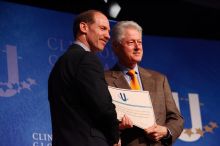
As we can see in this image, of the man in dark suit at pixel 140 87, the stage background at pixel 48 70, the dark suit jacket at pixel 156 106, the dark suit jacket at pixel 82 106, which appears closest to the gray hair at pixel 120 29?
the man in dark suit at pixel 140 87

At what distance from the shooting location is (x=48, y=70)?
3.85m

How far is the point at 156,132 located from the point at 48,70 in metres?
1.42

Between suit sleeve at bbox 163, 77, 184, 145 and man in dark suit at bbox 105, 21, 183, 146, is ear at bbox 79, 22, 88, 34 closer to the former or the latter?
man in dark suit at bbox 105, 21, 183, 146

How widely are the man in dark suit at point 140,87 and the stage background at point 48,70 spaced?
0.96 m

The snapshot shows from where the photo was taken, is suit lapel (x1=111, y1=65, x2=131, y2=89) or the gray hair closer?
suit lapel (x1=111, y1=65, x2=131, y2=89)

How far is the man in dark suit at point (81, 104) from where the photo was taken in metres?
2.23

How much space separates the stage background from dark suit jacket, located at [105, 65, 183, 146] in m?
0.97

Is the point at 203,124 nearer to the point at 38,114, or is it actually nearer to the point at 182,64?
the point at 182,64

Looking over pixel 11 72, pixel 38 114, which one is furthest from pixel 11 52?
pixel 38 114

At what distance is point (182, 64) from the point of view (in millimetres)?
4523

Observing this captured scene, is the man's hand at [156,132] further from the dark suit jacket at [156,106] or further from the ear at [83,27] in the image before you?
the ear at [83,27]

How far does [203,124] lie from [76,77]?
231 cm

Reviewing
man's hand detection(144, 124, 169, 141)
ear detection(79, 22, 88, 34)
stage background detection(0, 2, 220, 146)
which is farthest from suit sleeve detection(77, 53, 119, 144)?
stage background detection(0, 2, 220, 146)

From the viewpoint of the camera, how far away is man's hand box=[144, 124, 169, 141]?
266 centimetres
